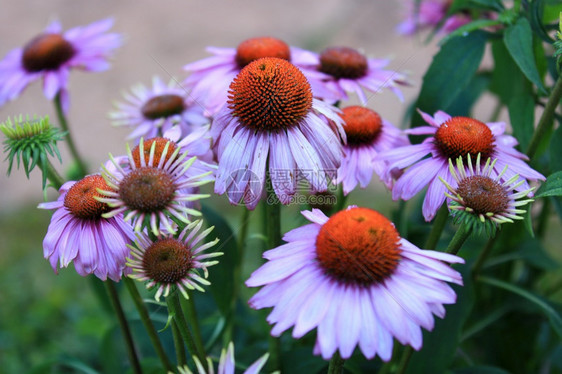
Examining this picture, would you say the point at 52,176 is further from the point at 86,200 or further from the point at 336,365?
the point at 336,365

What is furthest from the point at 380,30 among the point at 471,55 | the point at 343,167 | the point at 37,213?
the point at 343,167

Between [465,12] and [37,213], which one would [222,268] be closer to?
[465,12]

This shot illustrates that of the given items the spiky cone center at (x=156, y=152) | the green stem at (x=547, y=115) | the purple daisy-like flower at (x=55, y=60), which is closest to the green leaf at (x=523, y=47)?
the green stem at (x=547, y=115)

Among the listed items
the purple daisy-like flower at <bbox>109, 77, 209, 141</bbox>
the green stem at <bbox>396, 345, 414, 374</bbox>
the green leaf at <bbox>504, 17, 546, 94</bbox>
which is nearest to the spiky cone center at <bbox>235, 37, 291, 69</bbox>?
the purple daisy-like flower at <bbox>109, 77, 209, 141</bbox>

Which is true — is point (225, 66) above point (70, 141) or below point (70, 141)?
above

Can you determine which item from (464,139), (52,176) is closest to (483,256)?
(464,139)

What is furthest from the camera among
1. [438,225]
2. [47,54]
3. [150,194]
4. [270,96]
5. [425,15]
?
[425,15]
